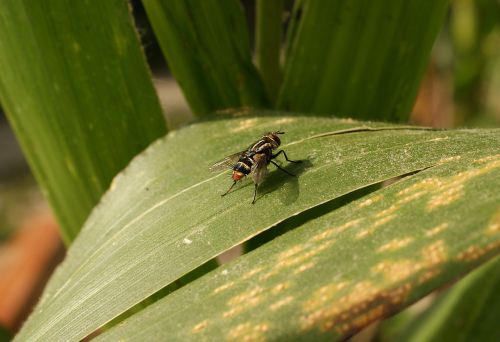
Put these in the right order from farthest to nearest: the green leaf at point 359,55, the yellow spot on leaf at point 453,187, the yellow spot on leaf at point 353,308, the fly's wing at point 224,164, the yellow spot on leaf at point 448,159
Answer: the green leaf at point 359,55 → the fly's wing at point 224,164 → the yellow spot on leaf at point 448,159 → the yellow spot on leaf at point 453,187 → the yellow spot on leaf at point 353,308

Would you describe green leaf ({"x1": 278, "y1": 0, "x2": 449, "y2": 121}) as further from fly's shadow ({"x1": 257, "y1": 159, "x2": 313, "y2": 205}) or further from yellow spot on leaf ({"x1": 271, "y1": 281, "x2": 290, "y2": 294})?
yellow spot on leaf ({"x1": 271, "y1": 281, "x2": 290, "y2": 294})

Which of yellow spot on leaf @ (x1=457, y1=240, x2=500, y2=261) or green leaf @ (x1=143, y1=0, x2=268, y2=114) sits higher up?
green leaf @ (x1=143, y1=0, x2=268, y2=114)

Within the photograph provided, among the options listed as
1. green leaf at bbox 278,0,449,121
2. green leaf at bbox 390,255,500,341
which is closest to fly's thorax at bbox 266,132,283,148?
green leaf at bbox 278,0,449,121

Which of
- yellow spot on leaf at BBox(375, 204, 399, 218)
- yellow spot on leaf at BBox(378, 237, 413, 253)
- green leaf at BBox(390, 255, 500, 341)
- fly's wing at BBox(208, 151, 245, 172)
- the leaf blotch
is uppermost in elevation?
fly's wing at BBox(208, 151, 245, 172)

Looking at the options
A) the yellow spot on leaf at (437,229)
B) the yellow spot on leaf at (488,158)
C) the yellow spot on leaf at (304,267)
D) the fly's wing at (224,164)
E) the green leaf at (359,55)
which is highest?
the green leaf at (359,55)

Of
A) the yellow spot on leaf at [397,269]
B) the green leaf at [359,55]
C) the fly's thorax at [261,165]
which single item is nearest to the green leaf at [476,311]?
the green leaf at [359,55]

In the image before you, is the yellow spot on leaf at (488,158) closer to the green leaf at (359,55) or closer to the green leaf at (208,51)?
the green leaf at (359,55)

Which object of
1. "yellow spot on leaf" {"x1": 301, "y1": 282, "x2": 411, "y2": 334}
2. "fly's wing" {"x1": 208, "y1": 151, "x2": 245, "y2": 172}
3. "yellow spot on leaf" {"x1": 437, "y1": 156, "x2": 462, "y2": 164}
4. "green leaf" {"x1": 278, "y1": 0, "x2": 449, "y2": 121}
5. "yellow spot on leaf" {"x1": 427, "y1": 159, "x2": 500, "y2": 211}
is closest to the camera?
"yellow spot on leaf" {"x1": 301, "y1": 282, "x2": 411, "y2": 334}

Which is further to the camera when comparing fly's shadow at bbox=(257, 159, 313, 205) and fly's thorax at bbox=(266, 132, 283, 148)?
fly's thorax at bbox=(266, 132, 283, 148)

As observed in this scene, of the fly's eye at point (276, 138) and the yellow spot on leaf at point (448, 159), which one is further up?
the fly's eye at point (276, 138)
